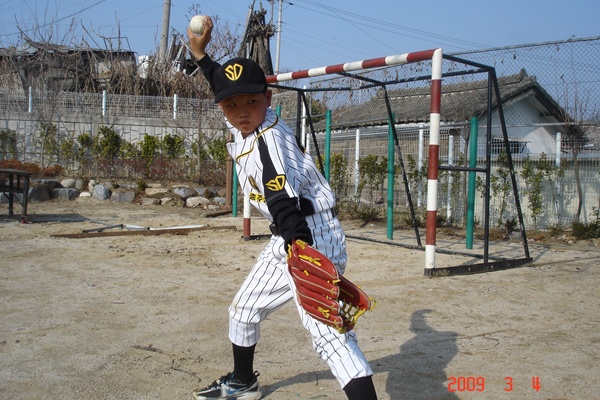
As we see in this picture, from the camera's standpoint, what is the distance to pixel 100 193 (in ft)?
45.5

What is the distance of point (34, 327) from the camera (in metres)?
4.03

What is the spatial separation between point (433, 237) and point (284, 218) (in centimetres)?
397

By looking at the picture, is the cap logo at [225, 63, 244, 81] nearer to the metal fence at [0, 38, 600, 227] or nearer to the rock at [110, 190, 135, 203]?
the metal fence at [0, 38, 600, 227]

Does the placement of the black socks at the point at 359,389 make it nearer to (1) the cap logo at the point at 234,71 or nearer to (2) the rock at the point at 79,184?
(1) the cap logo at the point at 234,71

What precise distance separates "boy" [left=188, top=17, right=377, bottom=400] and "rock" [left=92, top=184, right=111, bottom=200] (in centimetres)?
1158

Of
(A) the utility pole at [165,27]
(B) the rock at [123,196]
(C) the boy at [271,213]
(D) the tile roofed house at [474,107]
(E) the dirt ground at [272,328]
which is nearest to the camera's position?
(C) the boy at [271,213]

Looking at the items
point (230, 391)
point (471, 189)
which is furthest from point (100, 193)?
point (230, 391)

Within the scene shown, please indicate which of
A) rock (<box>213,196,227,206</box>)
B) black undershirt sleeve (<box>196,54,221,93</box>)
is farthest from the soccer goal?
black undershirt sleeve (<box>196,54,221,93</box>)

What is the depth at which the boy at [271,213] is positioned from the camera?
90.2 inches

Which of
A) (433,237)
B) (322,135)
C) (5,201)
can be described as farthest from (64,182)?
(433,237)

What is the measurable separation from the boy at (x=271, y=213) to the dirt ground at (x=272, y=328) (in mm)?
387

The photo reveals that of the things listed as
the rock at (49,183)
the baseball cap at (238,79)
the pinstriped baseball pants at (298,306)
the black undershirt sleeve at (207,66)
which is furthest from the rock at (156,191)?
the baseball cap at (238,79)

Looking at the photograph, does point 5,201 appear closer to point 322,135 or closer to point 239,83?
point 322,135

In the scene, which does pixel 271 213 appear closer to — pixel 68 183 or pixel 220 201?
pixel 220 201
